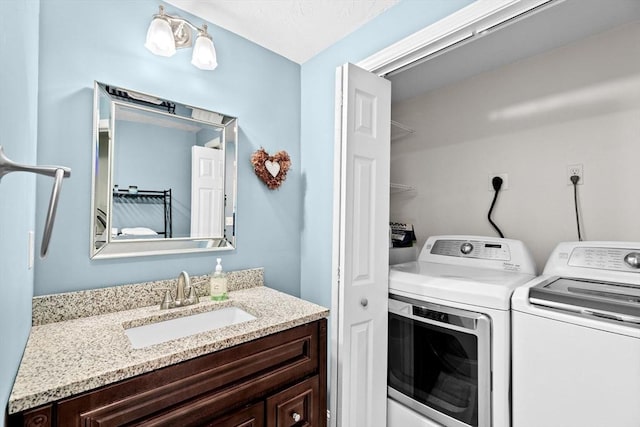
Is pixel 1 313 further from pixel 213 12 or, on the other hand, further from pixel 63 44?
pixel 213 12

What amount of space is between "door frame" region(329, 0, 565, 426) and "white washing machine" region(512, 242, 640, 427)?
0.78m

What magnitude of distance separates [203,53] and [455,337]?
6.17 feet

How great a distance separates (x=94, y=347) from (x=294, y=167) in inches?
57.8

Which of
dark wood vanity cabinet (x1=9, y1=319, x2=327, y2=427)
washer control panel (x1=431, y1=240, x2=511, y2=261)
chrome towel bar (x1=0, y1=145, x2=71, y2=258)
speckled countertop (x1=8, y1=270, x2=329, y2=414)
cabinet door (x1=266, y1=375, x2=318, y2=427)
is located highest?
chrome towel bar (x1=0, y1=145, x2=71, y2=258)

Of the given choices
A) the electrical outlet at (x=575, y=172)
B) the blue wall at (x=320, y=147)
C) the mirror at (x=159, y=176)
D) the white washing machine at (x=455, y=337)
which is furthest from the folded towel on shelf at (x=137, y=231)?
the electrical outlet at (x=575, y=172)

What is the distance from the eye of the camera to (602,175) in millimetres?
1674

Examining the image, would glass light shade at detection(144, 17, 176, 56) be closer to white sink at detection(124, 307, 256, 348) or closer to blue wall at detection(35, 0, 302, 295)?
blue wall at detection(35, 0, 302, 295)

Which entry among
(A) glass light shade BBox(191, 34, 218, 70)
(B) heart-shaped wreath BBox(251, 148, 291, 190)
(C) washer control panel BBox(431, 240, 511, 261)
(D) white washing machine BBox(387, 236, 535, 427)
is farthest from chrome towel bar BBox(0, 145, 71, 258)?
(C) washer control panel BBox(431, 240, 511, 261)

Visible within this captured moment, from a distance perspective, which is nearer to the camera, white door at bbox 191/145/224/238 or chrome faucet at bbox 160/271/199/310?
chrome faucet at bbox 160/271/199/310

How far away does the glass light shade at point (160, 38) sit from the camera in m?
1.38

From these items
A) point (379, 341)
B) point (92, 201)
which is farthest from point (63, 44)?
point (379, 341)

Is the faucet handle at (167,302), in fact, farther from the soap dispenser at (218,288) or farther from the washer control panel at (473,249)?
the washer control panel at (473,249)

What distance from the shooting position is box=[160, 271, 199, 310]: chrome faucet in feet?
4.70

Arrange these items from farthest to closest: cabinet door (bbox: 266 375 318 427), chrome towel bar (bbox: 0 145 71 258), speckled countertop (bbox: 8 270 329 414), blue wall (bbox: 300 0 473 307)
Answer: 1. blue wall (bbox: 300 0 473 307)
2. cabinet door (bbox: 266 375 318 427)
3. speckled countertop (bbox: 8 270 329 414)
4. chrome towel bar (bbox: 0 145 71 258)
